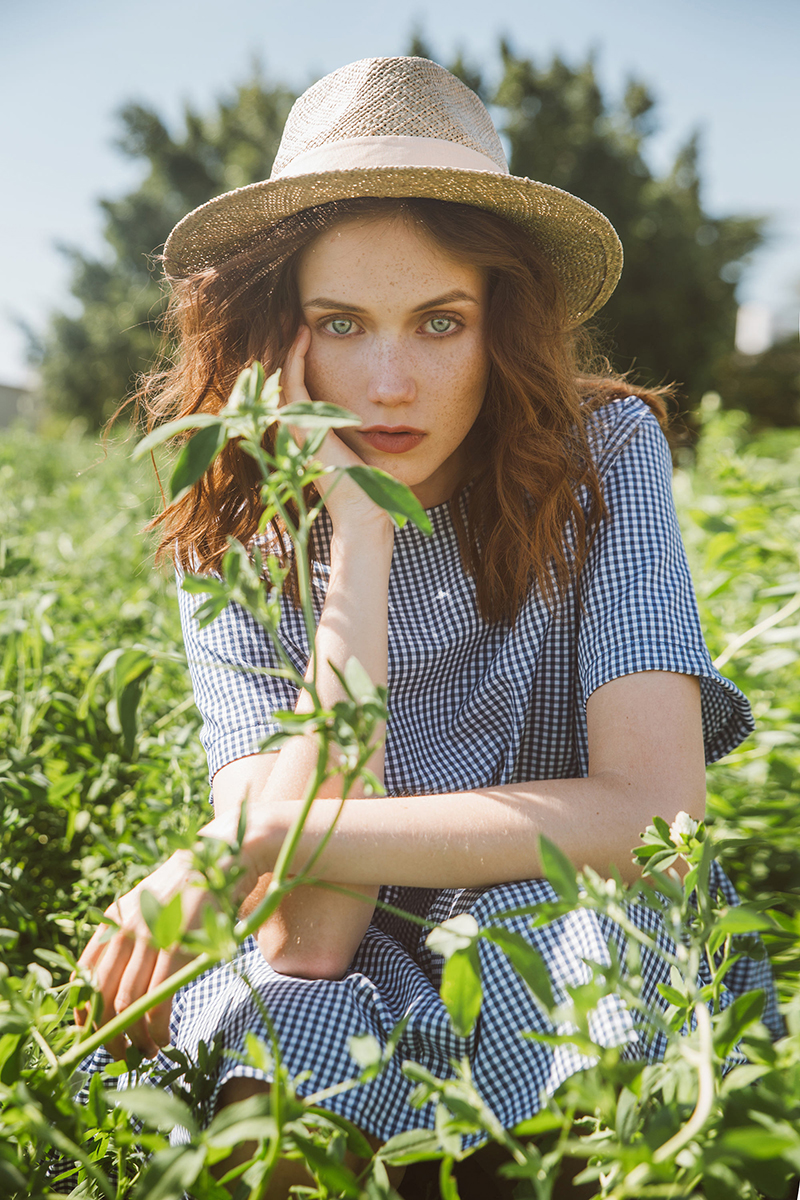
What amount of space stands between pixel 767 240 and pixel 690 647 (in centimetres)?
2417

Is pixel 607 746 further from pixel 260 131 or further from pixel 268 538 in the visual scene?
pixel 260 131

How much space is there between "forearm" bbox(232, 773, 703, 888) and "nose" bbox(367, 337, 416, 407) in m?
0.56

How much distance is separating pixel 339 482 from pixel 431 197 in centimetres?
46

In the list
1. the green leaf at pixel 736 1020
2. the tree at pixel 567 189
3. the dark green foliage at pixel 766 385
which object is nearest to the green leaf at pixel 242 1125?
the green leaf at pixel 736 1020

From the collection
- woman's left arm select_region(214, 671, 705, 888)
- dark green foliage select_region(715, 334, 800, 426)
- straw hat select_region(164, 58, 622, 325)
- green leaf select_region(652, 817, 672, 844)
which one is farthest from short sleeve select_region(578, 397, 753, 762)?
dark green foliage select_region(715, 334, 800, 426)

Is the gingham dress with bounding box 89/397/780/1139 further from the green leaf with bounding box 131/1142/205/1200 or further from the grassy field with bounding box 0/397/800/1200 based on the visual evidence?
the green leaf with bounding box 131/1142/205/1200

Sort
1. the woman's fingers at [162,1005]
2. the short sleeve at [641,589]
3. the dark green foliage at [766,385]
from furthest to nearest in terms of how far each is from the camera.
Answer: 1. the dark green foliage at [766,385]
2. the short sleeve at [641,589]
3. the woman's fingers at [162,1005]

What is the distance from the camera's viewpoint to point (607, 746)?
3.59 ft

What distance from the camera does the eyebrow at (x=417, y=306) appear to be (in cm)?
126

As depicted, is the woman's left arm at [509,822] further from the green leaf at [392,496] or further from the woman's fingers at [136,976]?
the green leaf at [392,496]

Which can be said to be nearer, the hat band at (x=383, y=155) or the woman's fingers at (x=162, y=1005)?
the woman's fingers at (x=162, y=1005)

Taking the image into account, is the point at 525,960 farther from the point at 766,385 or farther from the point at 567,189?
the point at 766,385

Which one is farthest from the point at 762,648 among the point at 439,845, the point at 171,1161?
the point at 171,1161

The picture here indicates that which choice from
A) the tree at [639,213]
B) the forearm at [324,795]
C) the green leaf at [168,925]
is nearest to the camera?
the green leaf at [168,925]
